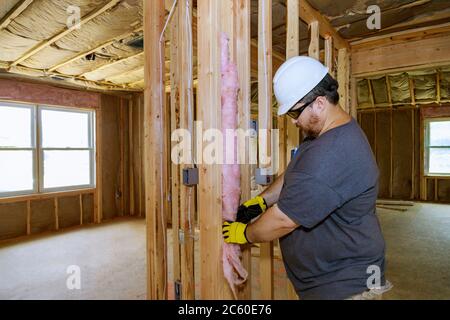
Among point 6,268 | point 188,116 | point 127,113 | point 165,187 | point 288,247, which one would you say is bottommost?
point 6,268

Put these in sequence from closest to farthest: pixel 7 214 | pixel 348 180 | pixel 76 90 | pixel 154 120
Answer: pixel 348 180
pixel 154 120
pixel 7 214
pixel 76 90

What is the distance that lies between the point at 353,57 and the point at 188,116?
89.7 inches

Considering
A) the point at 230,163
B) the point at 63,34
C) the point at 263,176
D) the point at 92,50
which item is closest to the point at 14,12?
the point at 63,34

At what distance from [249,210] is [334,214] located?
0.38 meters

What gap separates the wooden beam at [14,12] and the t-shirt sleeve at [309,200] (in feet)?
8.40

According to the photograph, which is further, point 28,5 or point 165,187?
point 28,5

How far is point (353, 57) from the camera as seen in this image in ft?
9.89

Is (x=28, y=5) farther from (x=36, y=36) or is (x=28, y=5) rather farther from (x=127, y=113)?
(x=127, y=113)

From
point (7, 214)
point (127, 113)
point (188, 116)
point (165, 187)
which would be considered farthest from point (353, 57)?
point (7, 214)

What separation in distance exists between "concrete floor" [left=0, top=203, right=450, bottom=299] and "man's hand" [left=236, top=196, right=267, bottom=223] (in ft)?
5.08

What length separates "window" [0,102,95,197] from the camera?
4.20 metres

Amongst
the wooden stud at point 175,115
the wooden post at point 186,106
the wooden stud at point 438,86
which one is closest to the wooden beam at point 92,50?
the wooden stud at point 175,115

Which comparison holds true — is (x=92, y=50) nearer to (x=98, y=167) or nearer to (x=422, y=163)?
(x=98, y=167)

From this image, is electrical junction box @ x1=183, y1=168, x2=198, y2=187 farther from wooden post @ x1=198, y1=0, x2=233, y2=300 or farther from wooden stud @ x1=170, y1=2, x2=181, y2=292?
wooden stud @ x1=170, y1=2, x2=181, y2=292
